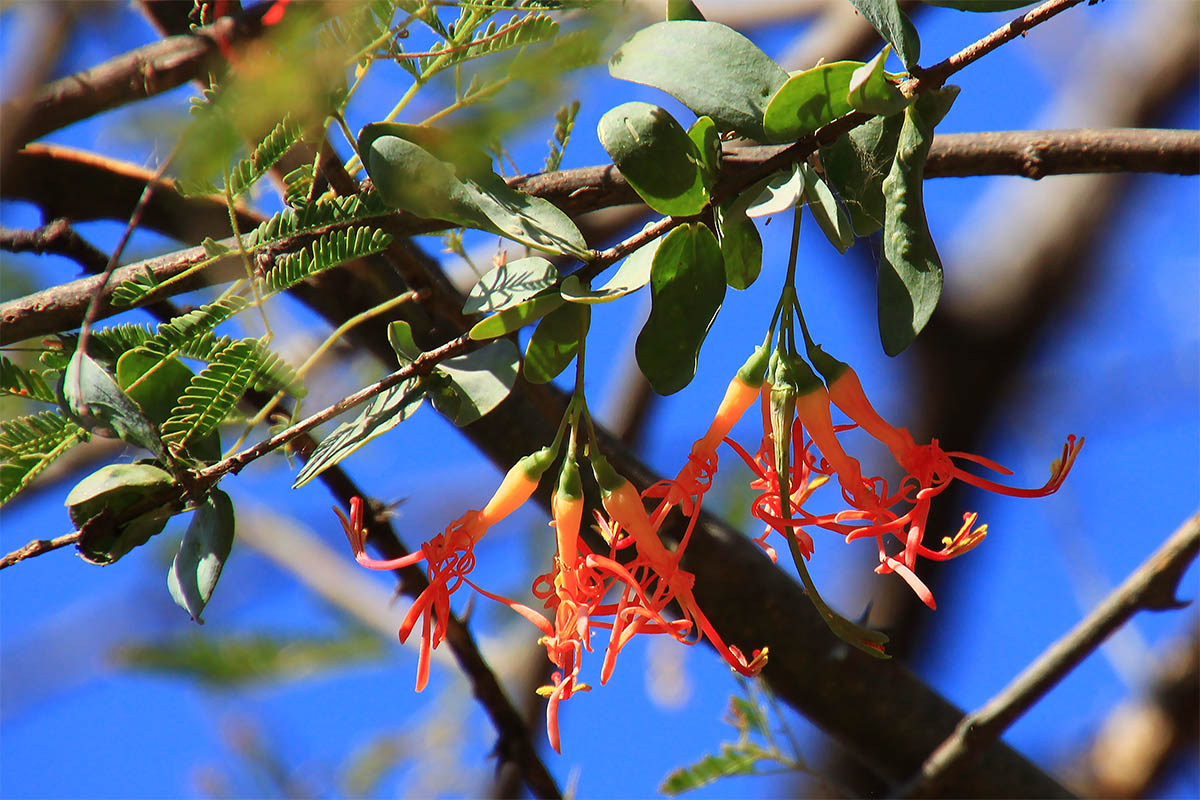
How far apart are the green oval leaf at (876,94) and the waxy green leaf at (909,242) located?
0.08 feet

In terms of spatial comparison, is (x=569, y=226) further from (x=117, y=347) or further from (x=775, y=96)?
(x=117, y=347)

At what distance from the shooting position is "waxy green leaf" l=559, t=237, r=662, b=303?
0.40 m

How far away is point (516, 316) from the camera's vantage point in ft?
1.37

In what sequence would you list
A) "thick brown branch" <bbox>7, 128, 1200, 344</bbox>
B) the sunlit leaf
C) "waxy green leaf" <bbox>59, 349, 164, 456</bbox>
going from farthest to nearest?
the sunlit leaf < "thick brown branch" <bbox>7, 128, 1200, 344</bbox> < "waxy green leaf" <bbox>59, 349, 164, 456</bbox>

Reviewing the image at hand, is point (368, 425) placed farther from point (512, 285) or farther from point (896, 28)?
point (896, 28)

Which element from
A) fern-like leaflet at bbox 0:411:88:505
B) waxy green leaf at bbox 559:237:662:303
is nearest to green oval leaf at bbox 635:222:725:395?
waxy green leaf at bbox 559:237:662:303

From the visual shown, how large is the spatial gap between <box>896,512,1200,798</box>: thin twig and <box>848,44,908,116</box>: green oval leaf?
0.58 m

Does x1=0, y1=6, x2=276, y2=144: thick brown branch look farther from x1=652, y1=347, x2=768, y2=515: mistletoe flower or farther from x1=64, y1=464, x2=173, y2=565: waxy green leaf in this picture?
x1=652, y1=347, x2=768, y2=515: mistletoe flower

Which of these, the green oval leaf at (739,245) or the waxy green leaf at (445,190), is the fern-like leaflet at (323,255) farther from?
the green oval leaf at (739,245)

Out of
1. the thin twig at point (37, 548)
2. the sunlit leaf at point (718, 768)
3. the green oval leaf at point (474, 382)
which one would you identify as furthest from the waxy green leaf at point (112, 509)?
the sunlit leaf at point (718, 768)

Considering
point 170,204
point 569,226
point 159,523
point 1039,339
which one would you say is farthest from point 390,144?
point 1039,339

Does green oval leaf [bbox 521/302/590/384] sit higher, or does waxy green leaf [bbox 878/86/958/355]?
green oval leaf [bbox 521/302/590/384]

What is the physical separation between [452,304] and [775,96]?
0.28m

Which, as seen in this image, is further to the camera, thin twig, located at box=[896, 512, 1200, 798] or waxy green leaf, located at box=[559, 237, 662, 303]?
thin twig, located at box=[896, 512, 1200, 798]
